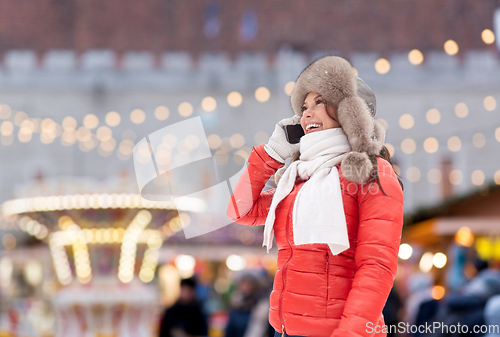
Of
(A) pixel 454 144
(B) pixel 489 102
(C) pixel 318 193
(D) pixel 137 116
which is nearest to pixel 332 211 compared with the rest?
(C) pixel 318 193

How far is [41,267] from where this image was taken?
27266mm

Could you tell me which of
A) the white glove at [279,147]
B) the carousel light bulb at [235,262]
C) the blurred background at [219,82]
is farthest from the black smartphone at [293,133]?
the carousel light bulb at [235,262]

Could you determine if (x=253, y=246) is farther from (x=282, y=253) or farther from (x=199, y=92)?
(x=282, y=253)

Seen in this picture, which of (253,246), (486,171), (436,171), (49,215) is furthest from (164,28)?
→ (49,215)

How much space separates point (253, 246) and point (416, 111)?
22.5 feet

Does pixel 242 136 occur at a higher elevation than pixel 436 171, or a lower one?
higher

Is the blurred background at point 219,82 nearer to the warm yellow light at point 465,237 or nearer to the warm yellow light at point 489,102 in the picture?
the warm yellow light at point 489,102

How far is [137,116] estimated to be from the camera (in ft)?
64.5

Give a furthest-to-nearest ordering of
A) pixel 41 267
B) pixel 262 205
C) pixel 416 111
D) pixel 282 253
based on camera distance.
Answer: pixel 41 267 → pixel 416 111 → pixel 262 205 → pixel 282 253

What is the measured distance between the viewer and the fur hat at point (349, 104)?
179 cm

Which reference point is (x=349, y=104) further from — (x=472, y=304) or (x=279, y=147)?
(x=472, y=304)

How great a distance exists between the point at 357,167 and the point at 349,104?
20 centimetres

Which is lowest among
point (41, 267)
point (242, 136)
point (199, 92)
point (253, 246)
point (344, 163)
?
point (41, 267)

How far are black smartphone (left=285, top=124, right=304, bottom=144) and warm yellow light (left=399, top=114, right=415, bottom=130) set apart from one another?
17490 mm
